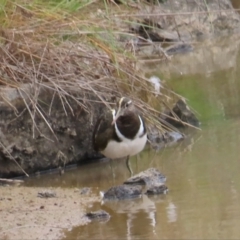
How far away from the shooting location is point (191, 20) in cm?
1341

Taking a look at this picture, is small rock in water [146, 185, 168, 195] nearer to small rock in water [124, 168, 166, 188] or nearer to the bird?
small rock in water [124, 168, 166, 188]

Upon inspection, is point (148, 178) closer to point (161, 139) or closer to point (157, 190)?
point (157, 190)

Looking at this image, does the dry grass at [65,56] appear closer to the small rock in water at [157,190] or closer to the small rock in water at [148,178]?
the small rock in water at [148,178]

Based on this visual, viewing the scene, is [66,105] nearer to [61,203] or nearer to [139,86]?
[139,86]

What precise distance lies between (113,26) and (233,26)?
8.27 meters

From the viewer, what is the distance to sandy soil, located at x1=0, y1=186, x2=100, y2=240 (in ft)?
13.5

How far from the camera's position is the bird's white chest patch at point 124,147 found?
18.1 ft

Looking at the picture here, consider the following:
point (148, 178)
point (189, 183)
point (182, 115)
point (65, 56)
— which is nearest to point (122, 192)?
point (148, 178)

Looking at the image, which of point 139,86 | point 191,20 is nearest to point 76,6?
point 139,86

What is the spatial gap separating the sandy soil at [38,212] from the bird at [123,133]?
0.57 meters

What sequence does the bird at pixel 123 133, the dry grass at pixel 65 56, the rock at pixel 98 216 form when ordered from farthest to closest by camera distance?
the dry grass at pixel 65 56 < the bird at pixel 123 133 < the rock at pixel 98 216

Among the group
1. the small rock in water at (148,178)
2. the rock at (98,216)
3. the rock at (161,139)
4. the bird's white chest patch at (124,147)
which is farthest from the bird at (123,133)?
the rock at (98,216)

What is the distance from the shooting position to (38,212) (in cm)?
451

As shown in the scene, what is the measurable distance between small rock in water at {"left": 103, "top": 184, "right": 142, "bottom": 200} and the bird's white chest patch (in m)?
0.73
